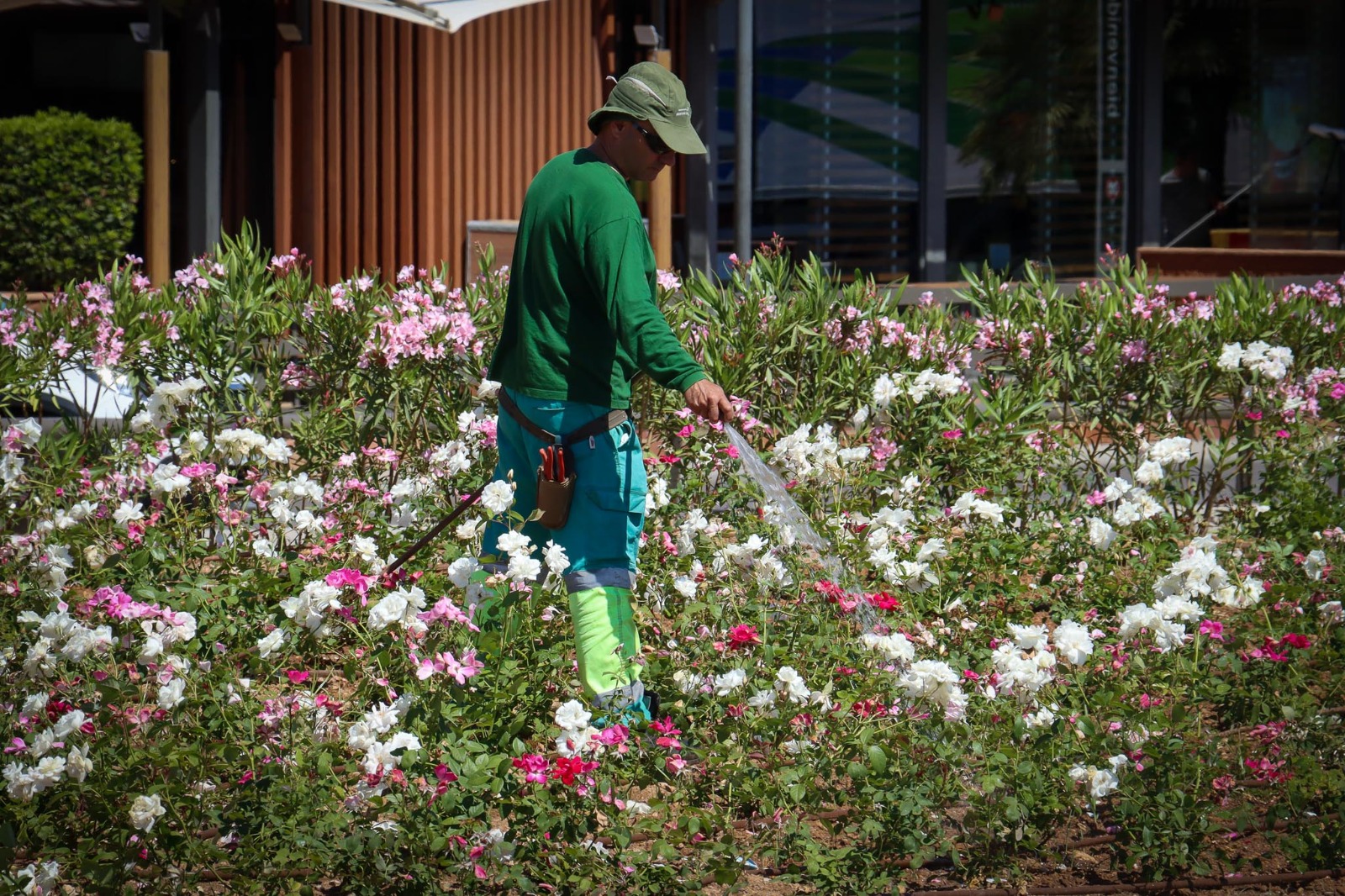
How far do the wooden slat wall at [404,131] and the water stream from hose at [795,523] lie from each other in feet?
20.2

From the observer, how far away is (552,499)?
3.79m

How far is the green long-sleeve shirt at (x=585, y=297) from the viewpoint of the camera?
3688 mm

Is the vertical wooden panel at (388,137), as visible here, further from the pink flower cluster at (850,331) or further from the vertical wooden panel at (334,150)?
the pink flower cluster at (850,331)

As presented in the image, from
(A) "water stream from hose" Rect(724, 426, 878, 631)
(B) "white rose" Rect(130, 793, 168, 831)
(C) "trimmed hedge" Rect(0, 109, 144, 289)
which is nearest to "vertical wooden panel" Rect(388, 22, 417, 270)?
(C) "trimmed hedge" Rect(0, 109, 144, 289)

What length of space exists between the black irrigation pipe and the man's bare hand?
3.71ft

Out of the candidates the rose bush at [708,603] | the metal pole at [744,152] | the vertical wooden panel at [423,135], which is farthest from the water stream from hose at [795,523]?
the vertical wooden panel at [423,135]

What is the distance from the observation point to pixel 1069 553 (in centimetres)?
508

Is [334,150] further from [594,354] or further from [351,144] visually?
[594,354]

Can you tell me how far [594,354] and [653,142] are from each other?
0.54m

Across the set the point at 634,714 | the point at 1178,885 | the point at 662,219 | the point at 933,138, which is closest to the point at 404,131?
the point at 662,219

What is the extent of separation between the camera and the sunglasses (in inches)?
150

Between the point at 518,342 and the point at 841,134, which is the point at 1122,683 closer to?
the point at 518,342

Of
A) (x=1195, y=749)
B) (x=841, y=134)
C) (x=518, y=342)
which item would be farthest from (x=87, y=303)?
(x=841, y=134)

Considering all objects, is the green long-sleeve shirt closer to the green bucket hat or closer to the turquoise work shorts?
the turquoise work shorts
